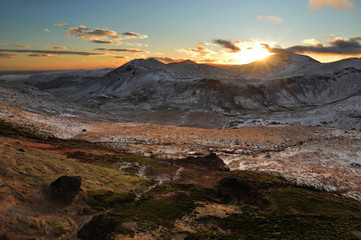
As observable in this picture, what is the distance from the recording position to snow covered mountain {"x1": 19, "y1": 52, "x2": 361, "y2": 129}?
100 m

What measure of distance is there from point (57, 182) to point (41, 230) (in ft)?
9.72

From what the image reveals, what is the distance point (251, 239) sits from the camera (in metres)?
12.2

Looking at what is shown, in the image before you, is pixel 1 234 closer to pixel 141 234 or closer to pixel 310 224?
pixel 141 234

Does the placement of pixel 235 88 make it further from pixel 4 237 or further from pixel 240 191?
pixel 4 237

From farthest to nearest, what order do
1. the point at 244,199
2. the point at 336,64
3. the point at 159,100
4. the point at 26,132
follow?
the point at 336,64
the point at 159,100
the point at 26,132
the point at 244,199

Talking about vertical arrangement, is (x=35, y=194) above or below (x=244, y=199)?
above

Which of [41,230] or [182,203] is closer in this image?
[41,230]

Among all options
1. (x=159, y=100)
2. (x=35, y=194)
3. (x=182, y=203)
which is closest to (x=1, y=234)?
(x=35, y=194)

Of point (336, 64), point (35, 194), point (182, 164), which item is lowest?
point (182, 164)

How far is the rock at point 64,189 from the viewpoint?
1368 cm

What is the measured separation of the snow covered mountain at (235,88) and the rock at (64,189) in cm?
7530

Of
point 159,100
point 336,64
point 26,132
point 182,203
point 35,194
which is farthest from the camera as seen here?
point 336,64

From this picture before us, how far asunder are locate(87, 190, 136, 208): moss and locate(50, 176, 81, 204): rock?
1.12 metres

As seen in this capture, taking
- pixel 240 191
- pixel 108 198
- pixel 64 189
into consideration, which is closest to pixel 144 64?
pixel 240 191
